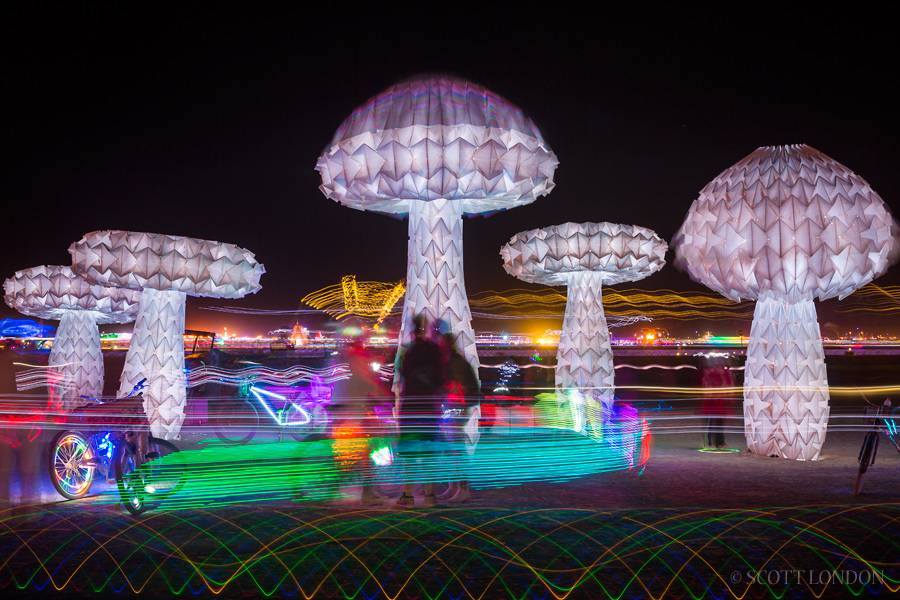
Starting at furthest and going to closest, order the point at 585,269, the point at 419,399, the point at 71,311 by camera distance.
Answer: the point at 71,311
the point at 585,269
the point at 419,399

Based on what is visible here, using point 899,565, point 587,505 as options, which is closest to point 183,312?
point 587,505

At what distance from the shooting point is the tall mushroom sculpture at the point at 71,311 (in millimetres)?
18906

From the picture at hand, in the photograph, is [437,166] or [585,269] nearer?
[437,166]

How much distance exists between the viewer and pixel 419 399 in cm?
865

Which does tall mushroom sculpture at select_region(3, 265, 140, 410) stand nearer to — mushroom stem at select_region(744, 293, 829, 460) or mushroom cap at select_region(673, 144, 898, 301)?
mushroom cap at select_region(673, 144, 898, 301)

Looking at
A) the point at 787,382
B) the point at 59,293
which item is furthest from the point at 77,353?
the point at 787,382

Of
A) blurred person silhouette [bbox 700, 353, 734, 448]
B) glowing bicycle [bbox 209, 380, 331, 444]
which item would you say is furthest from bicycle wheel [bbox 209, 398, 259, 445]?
blurred person silhouette [bbox 700, 353, 734, 448]

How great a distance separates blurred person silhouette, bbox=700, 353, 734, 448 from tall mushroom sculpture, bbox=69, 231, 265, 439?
8.86m

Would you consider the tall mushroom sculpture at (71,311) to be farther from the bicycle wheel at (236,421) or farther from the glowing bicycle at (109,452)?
the glowing bicycle at (109,452)

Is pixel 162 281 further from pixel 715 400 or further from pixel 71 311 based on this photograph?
pixel 715 400

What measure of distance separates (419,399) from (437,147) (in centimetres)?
292

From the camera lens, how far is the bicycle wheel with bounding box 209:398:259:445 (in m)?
15.2

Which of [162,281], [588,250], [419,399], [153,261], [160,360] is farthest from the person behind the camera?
[588,250]

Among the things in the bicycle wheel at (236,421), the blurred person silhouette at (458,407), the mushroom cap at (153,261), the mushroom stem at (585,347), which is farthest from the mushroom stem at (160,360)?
the mushroom stem at (585,347)
